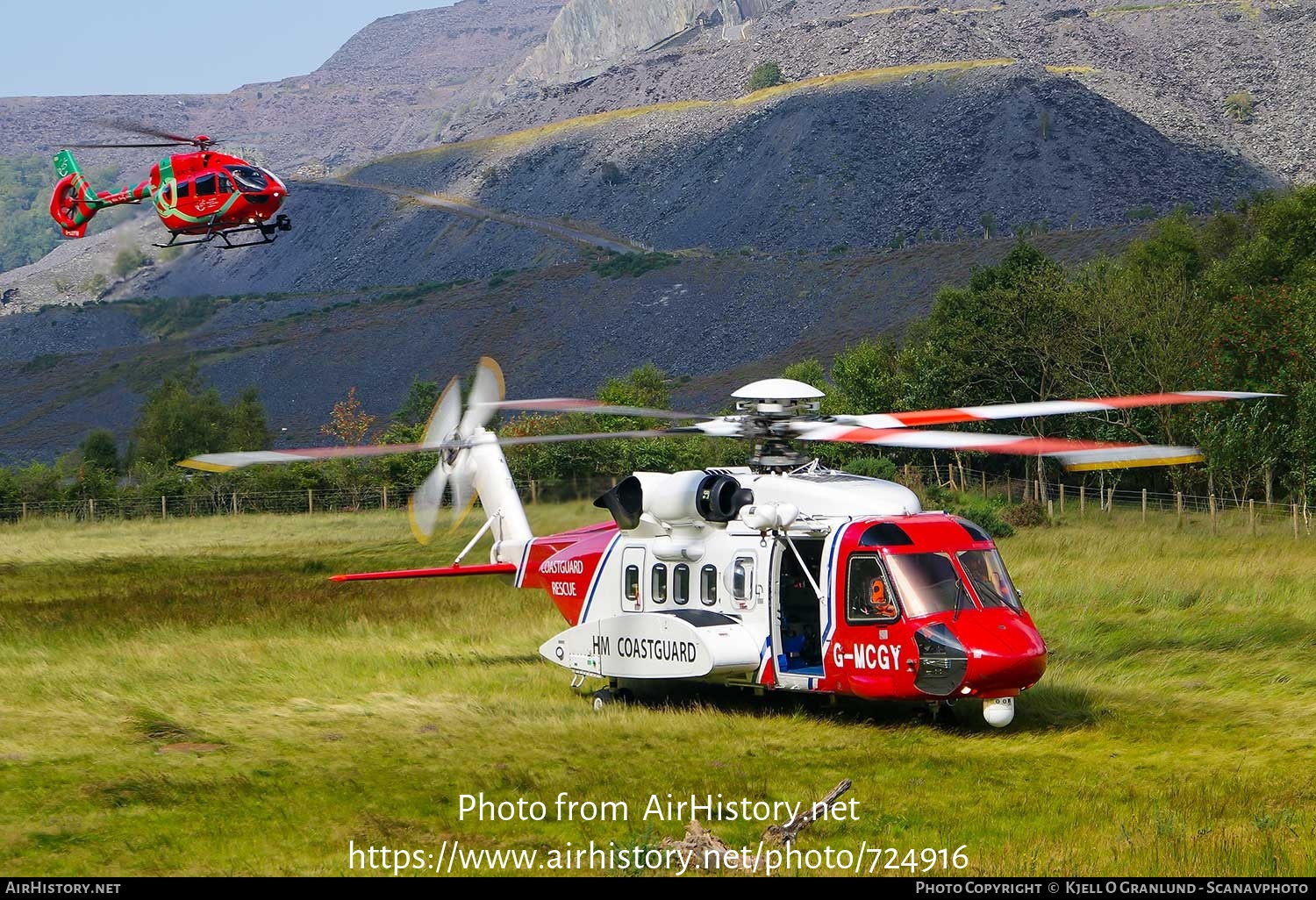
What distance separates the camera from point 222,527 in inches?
1784

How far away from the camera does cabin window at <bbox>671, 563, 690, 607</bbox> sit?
17078 millimetres

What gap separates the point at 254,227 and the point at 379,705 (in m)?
21.7

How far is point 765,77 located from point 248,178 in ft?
548

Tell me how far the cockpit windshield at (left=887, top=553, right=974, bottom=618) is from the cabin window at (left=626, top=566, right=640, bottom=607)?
12.8ft

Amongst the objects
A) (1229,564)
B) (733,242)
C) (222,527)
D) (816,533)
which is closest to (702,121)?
(733,242)

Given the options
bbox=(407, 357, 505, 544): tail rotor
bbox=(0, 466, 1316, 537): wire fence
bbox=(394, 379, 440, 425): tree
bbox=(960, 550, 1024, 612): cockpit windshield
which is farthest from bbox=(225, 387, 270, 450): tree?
bbox=(960, 550, 1024, 612): cockpit windshield

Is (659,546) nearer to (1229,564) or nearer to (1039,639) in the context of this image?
(1039,639)

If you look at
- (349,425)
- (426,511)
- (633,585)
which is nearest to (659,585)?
(633,585)

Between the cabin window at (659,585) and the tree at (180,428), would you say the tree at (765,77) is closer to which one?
the tree at (180,428)

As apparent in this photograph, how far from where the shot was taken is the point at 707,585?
662 inches

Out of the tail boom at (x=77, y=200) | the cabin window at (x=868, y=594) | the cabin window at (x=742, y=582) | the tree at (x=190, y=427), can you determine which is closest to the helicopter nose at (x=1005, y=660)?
the cabin window at (x=868, y=594)

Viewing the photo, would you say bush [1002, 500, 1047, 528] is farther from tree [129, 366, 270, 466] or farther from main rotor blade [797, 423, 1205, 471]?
tree [129, 366, 270, 466]

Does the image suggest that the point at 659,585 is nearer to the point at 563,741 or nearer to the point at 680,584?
the point at 680,584

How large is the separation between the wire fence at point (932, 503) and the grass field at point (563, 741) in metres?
12.8
